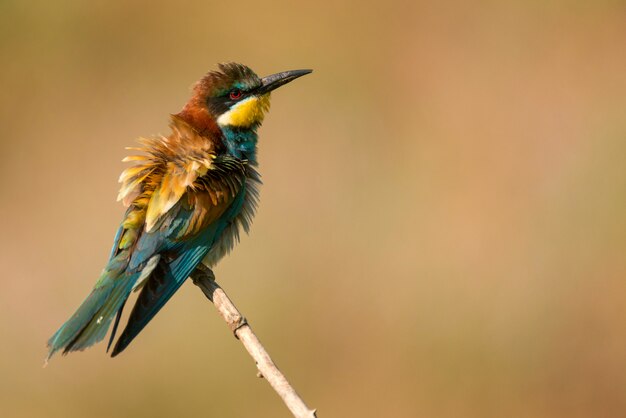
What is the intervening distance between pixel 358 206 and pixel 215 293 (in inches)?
119

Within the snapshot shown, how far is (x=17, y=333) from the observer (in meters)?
5.69

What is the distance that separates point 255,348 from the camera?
8.34 feet

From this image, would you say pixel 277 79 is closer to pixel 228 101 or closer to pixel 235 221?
pixel 228 101

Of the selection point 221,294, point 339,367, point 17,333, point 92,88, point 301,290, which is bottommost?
point 339,367

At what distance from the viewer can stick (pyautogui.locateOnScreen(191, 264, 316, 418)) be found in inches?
89.4

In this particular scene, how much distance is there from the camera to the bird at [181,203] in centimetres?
309

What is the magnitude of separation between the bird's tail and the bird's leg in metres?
0.21

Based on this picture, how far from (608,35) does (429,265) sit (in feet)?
7.17

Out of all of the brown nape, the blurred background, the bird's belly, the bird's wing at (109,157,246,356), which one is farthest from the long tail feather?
the blurred background

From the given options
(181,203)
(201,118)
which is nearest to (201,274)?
(181,203)

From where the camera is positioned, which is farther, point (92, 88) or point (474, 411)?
Result: point (92, 88)

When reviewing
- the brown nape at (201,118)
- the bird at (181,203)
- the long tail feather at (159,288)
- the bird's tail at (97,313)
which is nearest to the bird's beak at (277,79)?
the bird at (181,203)

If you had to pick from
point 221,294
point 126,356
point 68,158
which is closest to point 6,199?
point 68,158

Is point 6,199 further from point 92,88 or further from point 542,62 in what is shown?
point 542,62
